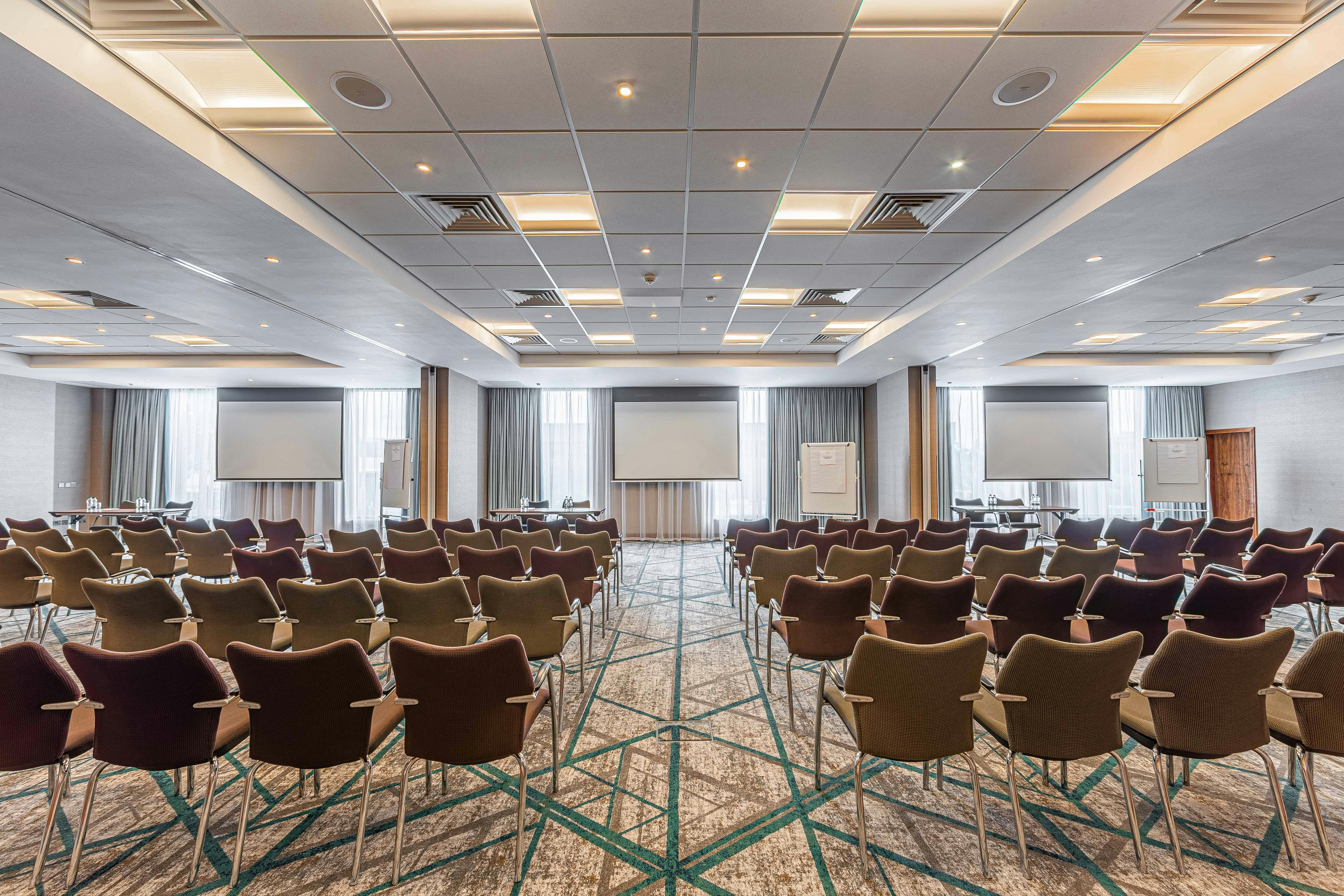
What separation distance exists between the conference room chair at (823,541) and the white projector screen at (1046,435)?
7.35 metres

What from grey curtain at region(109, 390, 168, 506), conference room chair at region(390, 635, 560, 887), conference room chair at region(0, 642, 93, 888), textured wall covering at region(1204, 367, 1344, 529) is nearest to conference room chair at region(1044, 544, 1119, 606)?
conference room chair at region(390, 635, 560, 887)

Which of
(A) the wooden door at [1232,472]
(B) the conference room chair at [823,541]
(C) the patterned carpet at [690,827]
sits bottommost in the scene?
(C) the patterned carpet at [690,827]

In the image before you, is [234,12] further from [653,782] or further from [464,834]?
[653,782]

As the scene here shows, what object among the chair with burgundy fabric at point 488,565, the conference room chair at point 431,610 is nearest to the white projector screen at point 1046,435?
the chair with burgundy fabric at point 488,565

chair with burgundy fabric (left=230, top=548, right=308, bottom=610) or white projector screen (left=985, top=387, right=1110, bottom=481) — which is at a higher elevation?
white projector screen (left=985, top=387, right=1110, bottom=481)

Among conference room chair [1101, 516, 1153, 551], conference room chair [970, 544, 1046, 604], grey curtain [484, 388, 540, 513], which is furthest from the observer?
grey curtain [484, 388, 540, 513]

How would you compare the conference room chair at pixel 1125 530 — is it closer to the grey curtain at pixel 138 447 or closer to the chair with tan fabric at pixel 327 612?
the chair with tan fabric at pixel 327 612

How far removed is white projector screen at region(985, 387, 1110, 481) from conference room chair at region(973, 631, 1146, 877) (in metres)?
10.3

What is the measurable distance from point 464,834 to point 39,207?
4.53 metres

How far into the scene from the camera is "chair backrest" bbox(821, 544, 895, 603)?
14.7ft

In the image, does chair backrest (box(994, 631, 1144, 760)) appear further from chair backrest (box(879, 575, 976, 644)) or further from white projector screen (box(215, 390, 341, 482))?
white projector screen (box(215, 390, 341, 482))

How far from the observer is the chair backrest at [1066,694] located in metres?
2.15

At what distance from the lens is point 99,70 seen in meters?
2.48

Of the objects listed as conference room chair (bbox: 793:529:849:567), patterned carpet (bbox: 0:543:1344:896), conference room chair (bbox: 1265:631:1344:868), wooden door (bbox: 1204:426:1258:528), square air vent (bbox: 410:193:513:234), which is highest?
square air vent (bbox: 410:193:513:234)
